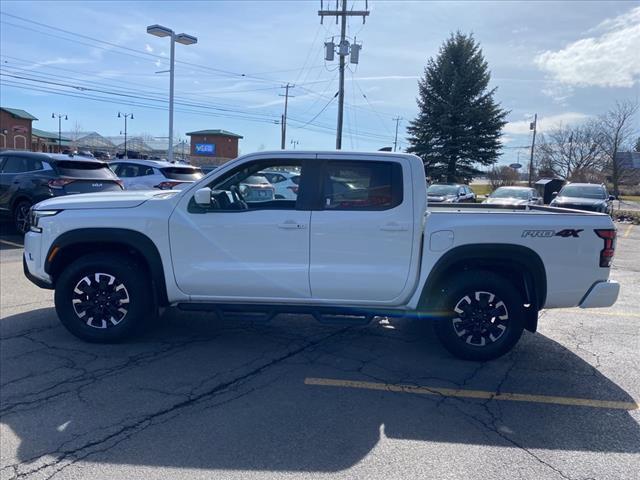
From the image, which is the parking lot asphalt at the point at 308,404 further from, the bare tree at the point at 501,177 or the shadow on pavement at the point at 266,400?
the bare tree at the point at 501,177

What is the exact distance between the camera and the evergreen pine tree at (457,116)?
119 ft

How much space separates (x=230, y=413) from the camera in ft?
11.9

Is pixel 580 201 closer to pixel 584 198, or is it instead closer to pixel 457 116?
pixel 584 198

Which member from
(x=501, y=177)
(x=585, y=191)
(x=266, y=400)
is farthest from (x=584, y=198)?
(x=501, y=177)

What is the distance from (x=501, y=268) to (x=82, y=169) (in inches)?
362

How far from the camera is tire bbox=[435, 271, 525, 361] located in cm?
458

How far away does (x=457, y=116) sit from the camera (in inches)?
1427

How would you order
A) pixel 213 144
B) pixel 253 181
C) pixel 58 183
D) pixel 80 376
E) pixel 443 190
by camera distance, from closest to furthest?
1. pixel 80 376
2. pixel 253 181
3. pixel 58 183
4. pixel 443 190
5. pixel 213 144

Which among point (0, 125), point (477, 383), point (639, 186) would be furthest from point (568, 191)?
point (0, 125)

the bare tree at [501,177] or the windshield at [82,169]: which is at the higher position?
the bare tree at [501,177]

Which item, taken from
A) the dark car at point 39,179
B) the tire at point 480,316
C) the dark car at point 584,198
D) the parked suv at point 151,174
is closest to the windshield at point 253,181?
the tire at point 480,316

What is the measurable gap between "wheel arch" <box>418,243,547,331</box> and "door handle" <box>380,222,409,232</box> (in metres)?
0.44

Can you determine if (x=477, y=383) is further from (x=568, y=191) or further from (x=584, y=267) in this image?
(x=568, y=191)

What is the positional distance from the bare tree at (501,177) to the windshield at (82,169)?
37.0 metres
